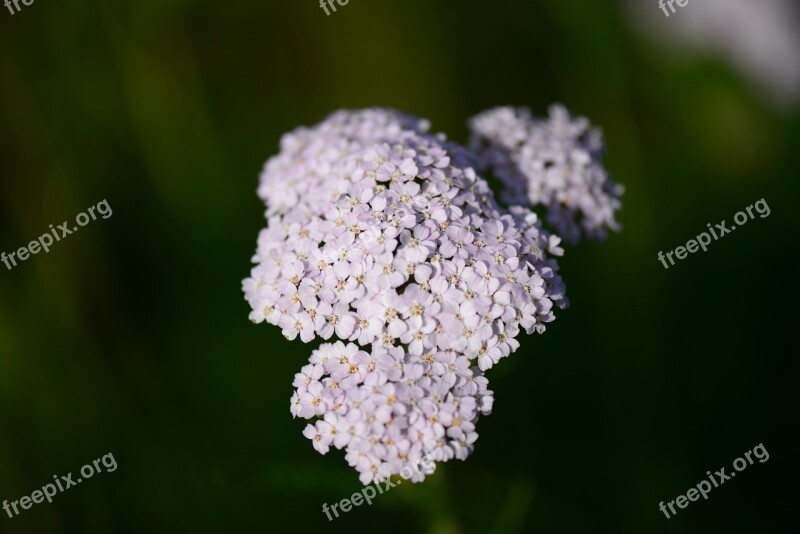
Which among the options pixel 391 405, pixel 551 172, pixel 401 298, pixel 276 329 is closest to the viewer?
pixel 391 405

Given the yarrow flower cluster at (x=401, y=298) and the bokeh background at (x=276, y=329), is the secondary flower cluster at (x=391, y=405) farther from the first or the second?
the bokeh background at (x=276, y=329)

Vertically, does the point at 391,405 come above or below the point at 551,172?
below

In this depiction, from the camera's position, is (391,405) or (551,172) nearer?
(391,405)

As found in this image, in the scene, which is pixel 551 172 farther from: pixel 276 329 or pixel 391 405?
pixel 276 329

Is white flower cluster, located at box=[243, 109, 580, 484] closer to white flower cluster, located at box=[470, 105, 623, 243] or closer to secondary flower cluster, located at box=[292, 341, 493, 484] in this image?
secondary flower cluster, located at box=[292, 341, 493, 484]

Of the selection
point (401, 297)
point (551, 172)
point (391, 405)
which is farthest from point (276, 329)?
point (391, 405)

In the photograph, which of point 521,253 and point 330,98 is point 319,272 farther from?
point 330,98

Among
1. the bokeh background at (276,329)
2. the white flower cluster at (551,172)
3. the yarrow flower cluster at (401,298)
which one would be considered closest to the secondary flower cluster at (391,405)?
the yarrow flower cluster at (401,298)

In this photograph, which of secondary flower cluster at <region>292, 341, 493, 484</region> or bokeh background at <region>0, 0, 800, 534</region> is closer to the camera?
secondary flower cluster at <region>292, 341, 493, 484</region>

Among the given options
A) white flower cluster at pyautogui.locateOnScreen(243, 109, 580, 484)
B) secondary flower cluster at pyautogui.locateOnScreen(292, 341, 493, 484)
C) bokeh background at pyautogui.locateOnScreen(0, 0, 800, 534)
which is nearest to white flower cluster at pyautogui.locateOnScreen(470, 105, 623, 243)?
white flower cluster at pyautogui.locateOnScreen(243, 109, 580, 484)
